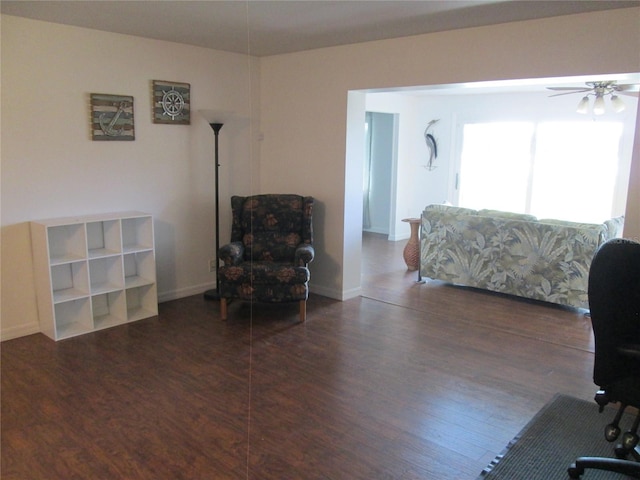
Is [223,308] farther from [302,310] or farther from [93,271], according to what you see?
[93,271]

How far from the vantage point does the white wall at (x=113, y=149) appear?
364cm

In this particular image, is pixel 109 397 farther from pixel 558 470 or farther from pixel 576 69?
pixel 576 69

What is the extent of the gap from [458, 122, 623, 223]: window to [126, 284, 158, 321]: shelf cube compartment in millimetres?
5109

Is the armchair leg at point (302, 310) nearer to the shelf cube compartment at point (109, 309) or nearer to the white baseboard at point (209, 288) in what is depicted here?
the white baseboard at point (209, 288)

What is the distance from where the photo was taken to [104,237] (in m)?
4.14

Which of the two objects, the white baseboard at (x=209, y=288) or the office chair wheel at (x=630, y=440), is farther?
the white baseboard at (x=209, y=288)

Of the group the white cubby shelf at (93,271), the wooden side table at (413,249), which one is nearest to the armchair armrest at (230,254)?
the white cubby shelf at (93,271)

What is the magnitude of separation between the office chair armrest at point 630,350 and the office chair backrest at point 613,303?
0.02 m

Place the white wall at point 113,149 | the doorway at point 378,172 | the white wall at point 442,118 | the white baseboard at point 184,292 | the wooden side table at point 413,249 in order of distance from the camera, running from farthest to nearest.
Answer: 1. the doorway at point 378,172
2. the white wall at point 442,118
3. the wooden side table at point 413,249
4. the white baseboard at point 184,292
5. the white wall at point 113,149

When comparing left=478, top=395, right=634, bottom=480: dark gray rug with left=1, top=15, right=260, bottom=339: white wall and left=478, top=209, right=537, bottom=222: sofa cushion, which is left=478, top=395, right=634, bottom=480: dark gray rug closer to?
left=478, top=209, right=537, bottom=222: sofa cushion

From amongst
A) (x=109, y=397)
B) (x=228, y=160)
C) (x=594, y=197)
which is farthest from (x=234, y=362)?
(x=594, y=197)

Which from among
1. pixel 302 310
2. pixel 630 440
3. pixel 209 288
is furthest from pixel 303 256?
pixel 630 440

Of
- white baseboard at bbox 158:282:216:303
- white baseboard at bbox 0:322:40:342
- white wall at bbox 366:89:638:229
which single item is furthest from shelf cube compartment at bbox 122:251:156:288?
white wall at bbox 366:89:638:229

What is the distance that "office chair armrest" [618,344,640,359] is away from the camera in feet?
6.34
